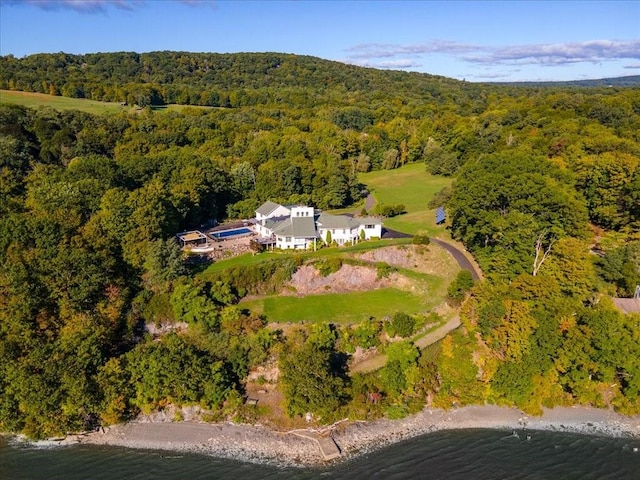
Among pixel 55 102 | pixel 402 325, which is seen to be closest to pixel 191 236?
pixel 402 325

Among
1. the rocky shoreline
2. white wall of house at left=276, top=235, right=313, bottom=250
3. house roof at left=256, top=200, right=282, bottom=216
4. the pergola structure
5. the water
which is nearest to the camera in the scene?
the water

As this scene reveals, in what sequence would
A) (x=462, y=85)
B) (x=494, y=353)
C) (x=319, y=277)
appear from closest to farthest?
1. (x=494, y=353)
2. (x=319, y=277)
3. (x=462, y=85)

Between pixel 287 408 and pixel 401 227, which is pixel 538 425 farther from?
pixel 401 227

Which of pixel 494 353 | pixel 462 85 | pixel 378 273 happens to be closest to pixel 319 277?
pixel 378 273

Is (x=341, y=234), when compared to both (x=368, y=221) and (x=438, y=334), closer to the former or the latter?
(x=368, y=221)

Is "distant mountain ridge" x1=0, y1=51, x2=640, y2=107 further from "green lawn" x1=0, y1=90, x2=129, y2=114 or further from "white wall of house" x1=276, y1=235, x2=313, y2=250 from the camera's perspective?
"white wall of house" x1=276, y1=235, x2=313, y2=250

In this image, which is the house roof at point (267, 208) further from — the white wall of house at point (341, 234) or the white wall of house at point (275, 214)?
the white wall of house at point (341, 234)

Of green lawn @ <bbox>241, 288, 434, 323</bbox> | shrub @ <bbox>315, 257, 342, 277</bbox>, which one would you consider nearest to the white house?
shrub @ <bbox>315, 257, 342, 277</bbox>

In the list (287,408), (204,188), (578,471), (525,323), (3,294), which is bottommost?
(578,471)
